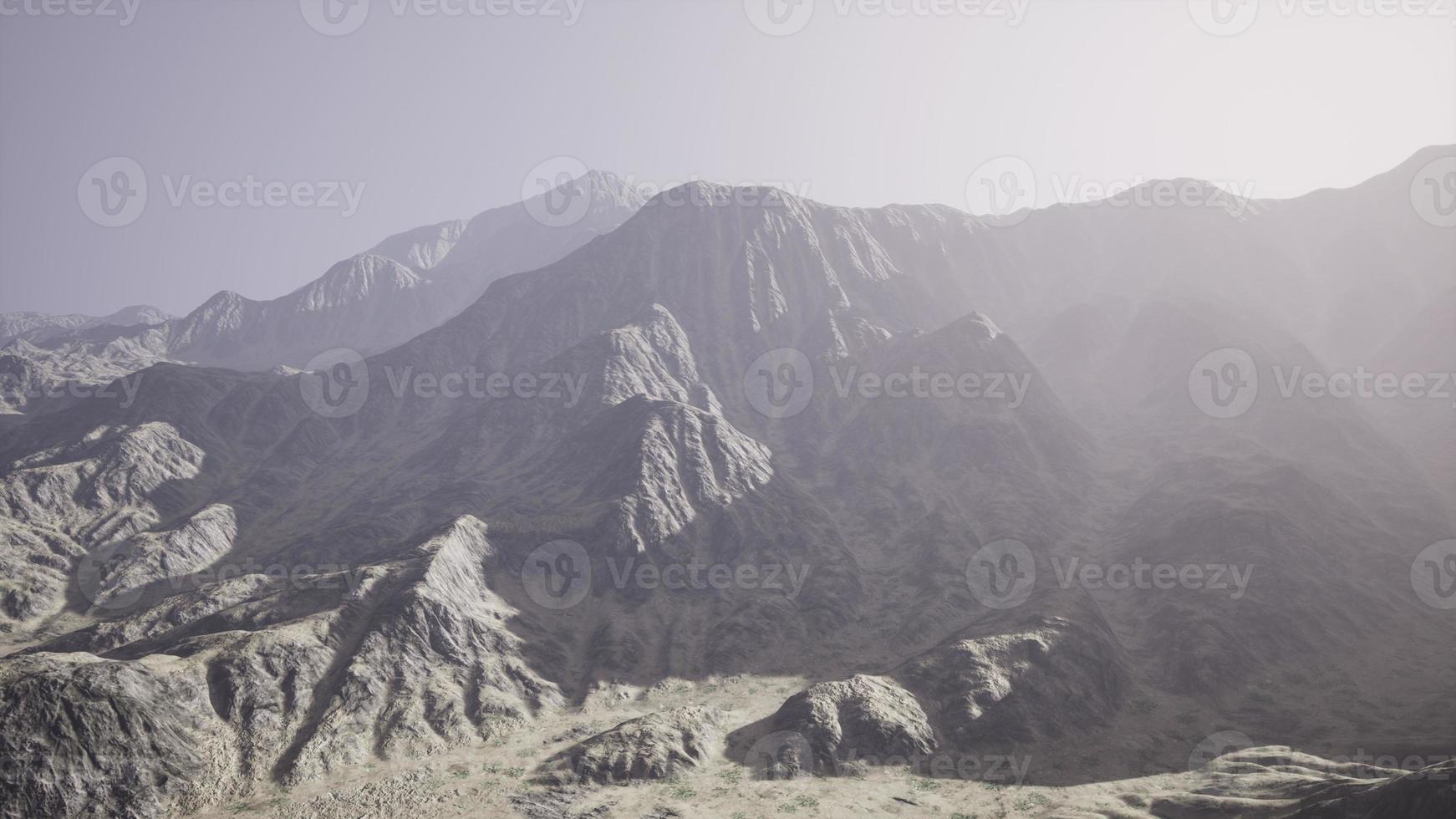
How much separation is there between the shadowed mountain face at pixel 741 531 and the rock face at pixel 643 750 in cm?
27

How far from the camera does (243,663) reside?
4662cm

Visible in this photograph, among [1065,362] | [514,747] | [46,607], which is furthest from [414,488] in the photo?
[1065,362]

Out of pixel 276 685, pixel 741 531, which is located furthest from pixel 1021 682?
pixel 276 685

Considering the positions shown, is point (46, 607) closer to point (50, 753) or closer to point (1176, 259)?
point (50, 753)

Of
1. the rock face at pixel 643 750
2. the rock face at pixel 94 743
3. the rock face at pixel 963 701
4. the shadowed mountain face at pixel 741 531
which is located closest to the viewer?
the rock face at pixel 94 743

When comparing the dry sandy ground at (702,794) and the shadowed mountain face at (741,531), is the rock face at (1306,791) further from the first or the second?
the dry sandy ground at (702,794)

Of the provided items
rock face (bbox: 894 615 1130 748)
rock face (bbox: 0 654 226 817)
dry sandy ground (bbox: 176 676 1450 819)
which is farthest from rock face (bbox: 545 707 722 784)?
rock face (bbox: 0 654 226 817)

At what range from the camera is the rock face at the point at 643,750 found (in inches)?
1686

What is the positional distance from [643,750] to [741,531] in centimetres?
3951

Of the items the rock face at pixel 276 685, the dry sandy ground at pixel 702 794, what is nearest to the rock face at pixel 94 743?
the rock face at pixel 276 685

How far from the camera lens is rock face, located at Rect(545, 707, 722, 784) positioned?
42.8 m

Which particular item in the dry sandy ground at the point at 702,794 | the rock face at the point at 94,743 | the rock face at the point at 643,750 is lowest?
the dry sandy ground at the point at 702,794

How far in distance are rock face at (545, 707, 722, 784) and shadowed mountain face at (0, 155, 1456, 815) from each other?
0.27 metres

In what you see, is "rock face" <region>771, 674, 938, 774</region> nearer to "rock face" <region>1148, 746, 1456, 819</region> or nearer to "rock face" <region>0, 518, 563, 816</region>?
"rock face" <region>1148, 746, 1456, 819</region>
